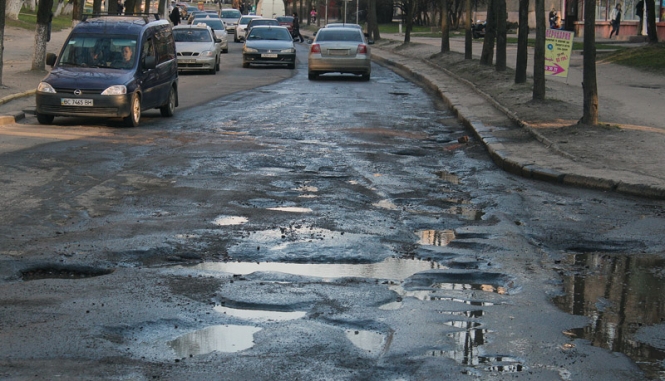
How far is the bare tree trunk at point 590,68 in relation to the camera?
50.3 ft

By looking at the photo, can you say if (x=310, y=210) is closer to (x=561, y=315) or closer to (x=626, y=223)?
(x=626, y=223)

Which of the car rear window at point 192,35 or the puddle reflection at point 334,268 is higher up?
the car rear window at point 192,35

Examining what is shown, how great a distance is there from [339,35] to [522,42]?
8808 mm

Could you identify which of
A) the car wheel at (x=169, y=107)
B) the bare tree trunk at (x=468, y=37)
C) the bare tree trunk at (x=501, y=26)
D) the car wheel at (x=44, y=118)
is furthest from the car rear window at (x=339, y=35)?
the car wheel at (x=44, y=118)

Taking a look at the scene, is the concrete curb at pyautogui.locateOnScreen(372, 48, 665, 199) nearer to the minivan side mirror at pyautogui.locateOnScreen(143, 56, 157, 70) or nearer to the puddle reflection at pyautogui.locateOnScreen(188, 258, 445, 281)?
the puddle reflection at pyautogui.locateOnScreen(188, 258, 445, 281)

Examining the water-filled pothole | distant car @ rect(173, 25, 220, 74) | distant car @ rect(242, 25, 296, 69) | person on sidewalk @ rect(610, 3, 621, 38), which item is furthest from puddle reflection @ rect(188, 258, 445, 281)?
person on sidewalk @ rect(610, 3, 621, 38)

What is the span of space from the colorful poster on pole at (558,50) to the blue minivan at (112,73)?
8.77 m

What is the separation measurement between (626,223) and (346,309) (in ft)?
13.7

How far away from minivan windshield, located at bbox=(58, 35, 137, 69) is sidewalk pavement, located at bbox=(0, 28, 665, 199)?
1432 mm

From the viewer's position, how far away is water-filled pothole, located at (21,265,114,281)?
7.01 metres

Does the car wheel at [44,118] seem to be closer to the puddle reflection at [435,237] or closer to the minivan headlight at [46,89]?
the minivan headlight at [46,89]

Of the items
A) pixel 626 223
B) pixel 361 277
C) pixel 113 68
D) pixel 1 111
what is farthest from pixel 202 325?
pixel 1 111

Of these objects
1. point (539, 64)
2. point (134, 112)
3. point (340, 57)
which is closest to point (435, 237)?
point (134, 112)

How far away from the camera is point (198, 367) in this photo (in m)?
5.13
